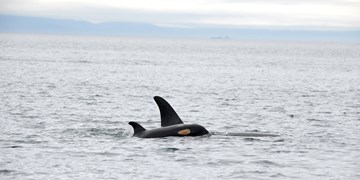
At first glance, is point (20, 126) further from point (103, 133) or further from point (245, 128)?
point (245, 128)

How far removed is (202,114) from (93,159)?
14.8 m

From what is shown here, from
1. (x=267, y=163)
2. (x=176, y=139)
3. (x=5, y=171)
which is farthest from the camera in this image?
(x=176, y=139)

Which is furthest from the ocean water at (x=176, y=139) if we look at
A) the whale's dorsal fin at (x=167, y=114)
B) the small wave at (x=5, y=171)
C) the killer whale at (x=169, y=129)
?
the whale's dorsal fin at (x=167, y=114)

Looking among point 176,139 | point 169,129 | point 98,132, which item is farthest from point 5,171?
point 98,132

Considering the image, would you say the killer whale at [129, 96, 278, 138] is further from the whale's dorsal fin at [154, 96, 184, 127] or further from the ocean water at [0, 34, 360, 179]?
the ocean water at [0, 34, 360, 179]

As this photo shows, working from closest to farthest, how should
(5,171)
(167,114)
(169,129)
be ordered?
(5,171)
(169,129)
(167,114)

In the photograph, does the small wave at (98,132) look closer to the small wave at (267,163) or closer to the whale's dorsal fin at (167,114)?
the whale's dorsal fin at (167,114)

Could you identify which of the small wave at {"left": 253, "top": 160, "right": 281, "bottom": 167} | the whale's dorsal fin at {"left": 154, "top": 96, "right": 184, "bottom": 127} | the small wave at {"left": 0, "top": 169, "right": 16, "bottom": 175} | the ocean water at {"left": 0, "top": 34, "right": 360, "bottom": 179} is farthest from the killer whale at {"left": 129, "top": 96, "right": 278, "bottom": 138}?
the small wave at {"left": 0, "top": 169, "right": 16, "bottom": 175}

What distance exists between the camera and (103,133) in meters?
25.2

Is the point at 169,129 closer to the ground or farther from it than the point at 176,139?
Answer: farther from it

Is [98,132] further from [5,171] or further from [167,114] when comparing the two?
[5,171]

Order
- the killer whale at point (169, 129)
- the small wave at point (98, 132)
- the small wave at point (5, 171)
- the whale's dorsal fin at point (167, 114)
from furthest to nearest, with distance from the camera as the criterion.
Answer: the small wave at point (98, 132)
the whale's dorsal fin at point (167, 114)
the killer whale at point (169, 129)
the small wave at point (5, 171)

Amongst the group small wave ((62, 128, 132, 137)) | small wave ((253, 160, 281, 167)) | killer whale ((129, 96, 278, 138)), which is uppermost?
killer whale ((129, 96, 278, 138))

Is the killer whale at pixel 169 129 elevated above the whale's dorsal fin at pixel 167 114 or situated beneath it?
situated beneath
